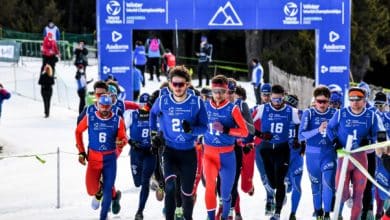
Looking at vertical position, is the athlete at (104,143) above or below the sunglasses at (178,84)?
below

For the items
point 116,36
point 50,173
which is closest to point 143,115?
point 50,173

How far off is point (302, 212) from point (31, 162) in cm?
759

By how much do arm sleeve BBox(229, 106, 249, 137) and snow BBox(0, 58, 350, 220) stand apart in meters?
2.07

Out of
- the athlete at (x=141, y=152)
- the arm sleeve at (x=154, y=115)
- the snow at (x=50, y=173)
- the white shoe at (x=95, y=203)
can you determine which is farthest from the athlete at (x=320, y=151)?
the white shoe at (x=95, y=203)

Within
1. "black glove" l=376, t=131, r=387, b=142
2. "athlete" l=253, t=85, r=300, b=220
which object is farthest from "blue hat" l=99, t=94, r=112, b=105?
"black glove" l=376, t=131, r=387, b=142

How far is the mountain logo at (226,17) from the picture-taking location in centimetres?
2000

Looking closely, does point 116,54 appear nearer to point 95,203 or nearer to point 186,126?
point 95,203

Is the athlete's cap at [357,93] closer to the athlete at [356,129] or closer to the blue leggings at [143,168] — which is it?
the athlete at [356,129]

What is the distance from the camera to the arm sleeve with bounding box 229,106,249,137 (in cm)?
953

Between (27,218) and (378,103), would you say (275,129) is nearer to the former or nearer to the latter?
(378,103)

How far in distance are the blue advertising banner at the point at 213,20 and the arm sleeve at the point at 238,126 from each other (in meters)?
10.5

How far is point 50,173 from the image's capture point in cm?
1590

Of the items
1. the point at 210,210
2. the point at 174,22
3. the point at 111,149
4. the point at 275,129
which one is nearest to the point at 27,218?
the point at 111,149

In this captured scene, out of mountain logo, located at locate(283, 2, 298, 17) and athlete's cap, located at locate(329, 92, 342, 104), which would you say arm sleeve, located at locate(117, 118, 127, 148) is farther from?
mountain logo, located at locate(283, 2, 298, 17)
